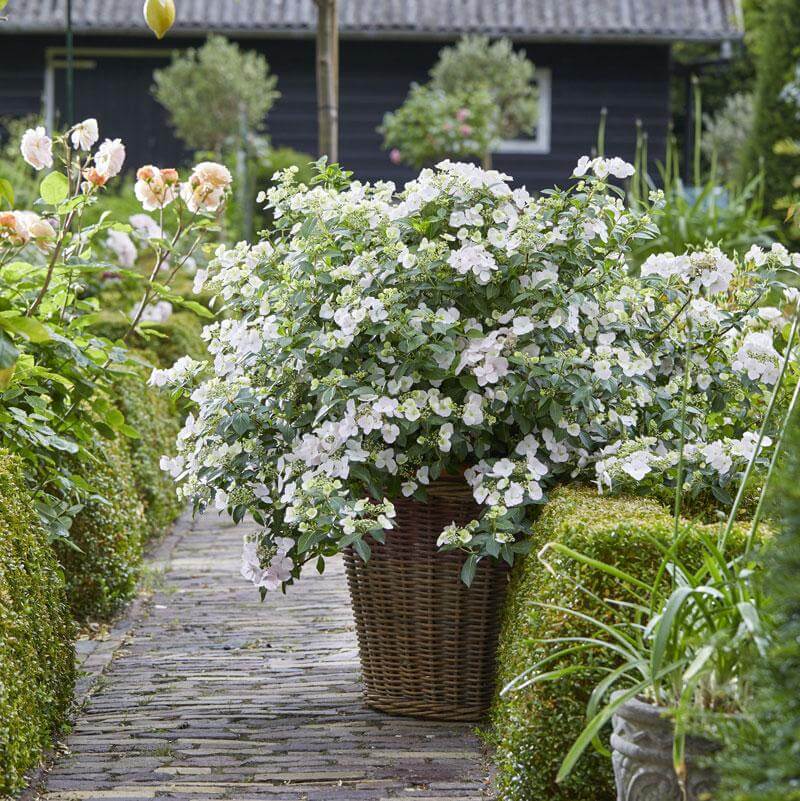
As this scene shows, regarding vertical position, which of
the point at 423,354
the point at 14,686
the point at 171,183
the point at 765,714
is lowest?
the point at 14,686

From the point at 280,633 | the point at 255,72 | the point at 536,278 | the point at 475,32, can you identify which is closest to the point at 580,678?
the point at 536,278

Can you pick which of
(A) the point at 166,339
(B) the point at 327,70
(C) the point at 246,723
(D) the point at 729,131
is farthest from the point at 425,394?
(D) the point at 729,131

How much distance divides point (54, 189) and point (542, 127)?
42.0 ft

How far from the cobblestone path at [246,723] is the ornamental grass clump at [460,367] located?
425mm

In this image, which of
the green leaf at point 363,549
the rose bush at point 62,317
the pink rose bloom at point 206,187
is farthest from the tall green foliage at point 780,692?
the pink rose bloom at point 206,187

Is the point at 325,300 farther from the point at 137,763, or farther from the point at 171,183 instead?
the point at 137,763

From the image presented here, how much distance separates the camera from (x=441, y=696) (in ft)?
11.3

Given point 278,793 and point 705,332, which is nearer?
point 278,793

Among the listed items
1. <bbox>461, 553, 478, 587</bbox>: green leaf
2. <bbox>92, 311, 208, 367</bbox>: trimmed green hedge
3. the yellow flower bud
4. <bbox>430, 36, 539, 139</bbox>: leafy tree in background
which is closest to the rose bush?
<bbox>461, 553, 478, 587</bbox>: green leaf

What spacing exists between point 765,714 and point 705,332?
6.28ft

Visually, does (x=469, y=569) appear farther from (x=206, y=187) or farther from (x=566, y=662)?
(x=206, y=187)

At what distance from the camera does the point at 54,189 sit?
12.2 ft

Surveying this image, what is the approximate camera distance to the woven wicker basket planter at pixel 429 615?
3.33 metres

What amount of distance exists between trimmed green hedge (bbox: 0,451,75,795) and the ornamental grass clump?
1.45ft
